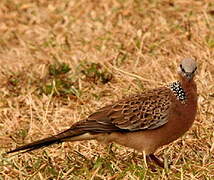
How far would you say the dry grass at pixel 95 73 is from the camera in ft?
17.9

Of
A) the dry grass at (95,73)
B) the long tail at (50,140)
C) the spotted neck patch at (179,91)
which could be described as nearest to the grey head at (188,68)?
the spotted neck patch at (179,91)

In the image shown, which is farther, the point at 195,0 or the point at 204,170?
the point at 195,0

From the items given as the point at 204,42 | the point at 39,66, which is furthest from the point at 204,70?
the point at 39,66

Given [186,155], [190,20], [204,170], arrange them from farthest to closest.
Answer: [190,20] < [186,155] < [204,170]

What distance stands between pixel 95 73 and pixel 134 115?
6.51 ft

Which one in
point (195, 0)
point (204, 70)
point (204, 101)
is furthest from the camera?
point (195, 0)

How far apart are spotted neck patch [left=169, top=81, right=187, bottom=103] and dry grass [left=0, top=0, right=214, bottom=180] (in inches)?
19.7

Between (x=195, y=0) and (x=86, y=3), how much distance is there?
4.69ft

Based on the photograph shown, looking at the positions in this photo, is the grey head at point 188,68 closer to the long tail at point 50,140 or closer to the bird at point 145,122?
the bird at point 145,122

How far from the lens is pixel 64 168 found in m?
5.37

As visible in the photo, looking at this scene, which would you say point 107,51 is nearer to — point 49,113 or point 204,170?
point 49,113

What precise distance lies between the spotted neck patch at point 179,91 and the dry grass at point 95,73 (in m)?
0.50

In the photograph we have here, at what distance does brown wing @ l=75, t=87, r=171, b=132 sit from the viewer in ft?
17.3

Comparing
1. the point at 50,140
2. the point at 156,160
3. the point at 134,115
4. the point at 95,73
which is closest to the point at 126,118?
the point at 134,115
